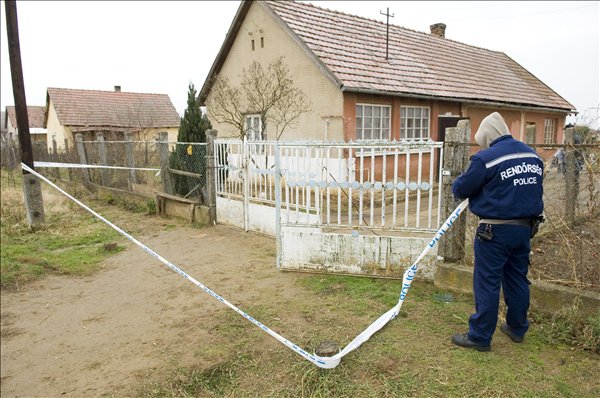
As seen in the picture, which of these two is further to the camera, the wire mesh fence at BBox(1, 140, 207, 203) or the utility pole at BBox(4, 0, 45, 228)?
the wire mesh fence at BBox(1, 140, 207, 203)

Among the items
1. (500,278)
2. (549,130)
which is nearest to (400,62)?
(549,130)

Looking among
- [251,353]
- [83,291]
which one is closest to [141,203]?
[83,291]

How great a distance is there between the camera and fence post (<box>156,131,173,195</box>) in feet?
33.1

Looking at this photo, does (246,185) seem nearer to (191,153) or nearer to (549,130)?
(191,153)

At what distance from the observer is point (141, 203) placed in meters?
11.3

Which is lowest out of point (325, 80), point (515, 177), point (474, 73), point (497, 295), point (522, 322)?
point (522, 322)

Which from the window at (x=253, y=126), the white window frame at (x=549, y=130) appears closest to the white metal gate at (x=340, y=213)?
the window at (x=253, y=126)

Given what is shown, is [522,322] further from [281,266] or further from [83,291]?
[83,291]

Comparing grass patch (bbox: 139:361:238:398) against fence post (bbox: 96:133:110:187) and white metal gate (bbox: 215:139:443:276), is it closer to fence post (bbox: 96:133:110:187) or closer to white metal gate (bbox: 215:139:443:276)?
white metal gate (bbox: 215:139:443:276)

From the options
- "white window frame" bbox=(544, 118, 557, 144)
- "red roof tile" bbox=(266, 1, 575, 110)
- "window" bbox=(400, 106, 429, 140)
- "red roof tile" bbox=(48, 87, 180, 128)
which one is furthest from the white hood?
"red roof tile" bbox=(48, 87, 180, 128)

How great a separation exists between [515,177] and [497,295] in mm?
982

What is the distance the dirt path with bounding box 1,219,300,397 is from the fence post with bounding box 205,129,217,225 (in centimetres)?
138

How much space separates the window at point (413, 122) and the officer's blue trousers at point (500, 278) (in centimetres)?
950

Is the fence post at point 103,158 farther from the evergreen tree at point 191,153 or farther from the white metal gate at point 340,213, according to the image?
the white metal gate at point 340,213
